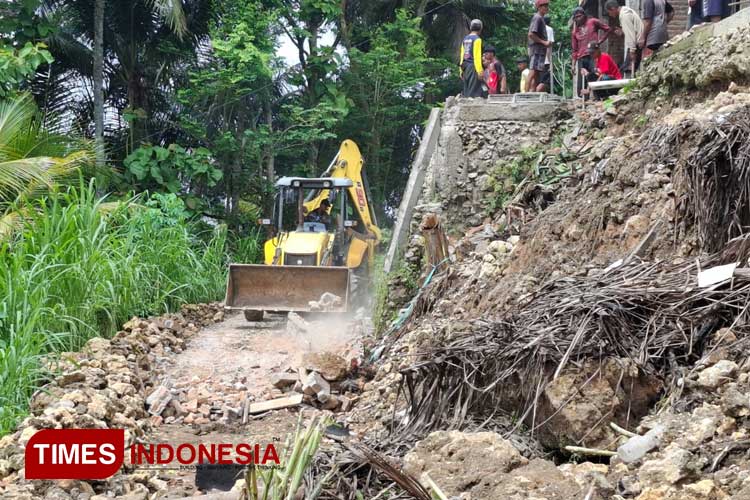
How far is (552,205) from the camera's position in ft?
27.4

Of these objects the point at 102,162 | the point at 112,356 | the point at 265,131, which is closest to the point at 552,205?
the point at 112,356

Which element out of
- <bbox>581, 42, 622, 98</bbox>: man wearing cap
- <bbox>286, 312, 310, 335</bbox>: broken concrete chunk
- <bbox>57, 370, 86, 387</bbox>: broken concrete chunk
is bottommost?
<bbox>286, 312, 310, 335</bbox>: broken concrete chunk

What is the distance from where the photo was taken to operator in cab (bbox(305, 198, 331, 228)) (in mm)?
14273

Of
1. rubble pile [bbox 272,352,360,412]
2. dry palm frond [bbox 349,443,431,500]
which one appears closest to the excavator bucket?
rubble pile [bbox 272,352,360,412]

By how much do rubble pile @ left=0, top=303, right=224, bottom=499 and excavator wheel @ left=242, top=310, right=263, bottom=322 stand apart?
123cm

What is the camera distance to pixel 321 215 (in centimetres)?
1432

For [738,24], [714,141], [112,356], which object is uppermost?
[738,24]

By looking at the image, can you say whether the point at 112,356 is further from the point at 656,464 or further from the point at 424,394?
the point at 656,464

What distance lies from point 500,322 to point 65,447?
9.38 feet

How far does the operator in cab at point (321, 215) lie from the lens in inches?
562

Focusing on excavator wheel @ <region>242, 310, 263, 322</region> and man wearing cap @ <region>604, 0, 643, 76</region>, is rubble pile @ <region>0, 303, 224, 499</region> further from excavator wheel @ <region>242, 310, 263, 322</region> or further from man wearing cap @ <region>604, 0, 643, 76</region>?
man wearing cap @ <region>604, 0, 643, 76</region>

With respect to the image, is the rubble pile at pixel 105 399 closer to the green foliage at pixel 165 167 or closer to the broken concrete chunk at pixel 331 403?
the broken concrete chunk at pixel 331 403

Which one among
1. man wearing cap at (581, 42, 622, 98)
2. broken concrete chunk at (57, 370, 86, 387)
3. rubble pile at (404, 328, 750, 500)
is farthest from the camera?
man wearing cap at (581, 42, 622, 98)

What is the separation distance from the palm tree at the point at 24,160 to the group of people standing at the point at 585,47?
18.5ft
